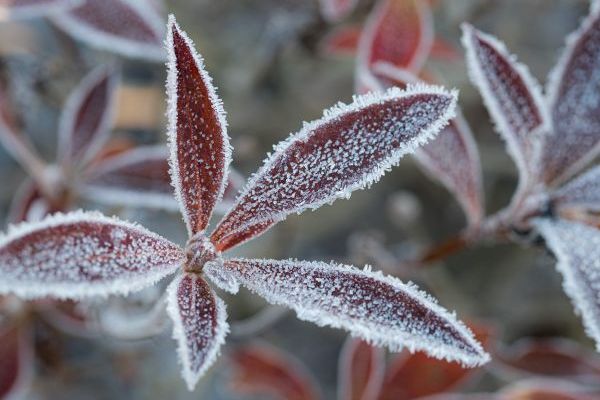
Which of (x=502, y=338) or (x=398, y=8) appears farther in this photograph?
(x=502, y=338)

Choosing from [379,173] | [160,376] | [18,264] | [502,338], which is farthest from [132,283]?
[502,338]

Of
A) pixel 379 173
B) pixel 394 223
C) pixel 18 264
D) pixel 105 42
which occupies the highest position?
pixel 394 223

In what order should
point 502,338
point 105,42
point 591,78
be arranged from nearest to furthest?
point 591,78 → point 105,42 → point 502,338

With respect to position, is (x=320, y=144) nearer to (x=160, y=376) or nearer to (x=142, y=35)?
(x=142, y=35)

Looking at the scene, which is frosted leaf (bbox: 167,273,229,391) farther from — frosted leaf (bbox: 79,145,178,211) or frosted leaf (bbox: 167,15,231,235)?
frosted leaf (bbox: 79,145,178,211)

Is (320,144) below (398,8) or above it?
below

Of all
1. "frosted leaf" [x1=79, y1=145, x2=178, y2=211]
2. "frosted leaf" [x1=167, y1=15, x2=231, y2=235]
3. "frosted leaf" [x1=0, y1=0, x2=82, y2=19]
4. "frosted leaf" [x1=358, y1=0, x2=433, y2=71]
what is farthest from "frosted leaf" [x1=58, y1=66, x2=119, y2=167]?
"frosted leaf" [x1=167, y1=15, x2=231, y2=235]

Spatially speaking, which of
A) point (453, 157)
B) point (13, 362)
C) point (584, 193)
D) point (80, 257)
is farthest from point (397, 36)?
point (13, 362)

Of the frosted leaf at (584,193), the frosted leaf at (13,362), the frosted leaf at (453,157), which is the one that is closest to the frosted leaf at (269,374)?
the frosted leaf at (13,362)
